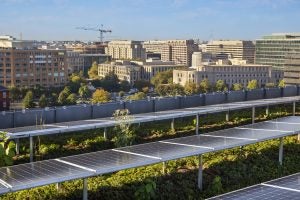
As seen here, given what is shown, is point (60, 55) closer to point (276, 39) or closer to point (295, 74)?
point (295, 74)

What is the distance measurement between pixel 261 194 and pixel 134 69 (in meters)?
124

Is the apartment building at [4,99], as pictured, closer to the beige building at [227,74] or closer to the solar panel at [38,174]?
the solar panel at [38,174]

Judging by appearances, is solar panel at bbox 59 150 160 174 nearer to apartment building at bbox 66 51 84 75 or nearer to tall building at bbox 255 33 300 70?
tall building at bbox 255 33 300 70

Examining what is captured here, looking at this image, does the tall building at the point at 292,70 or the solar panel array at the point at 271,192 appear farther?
the tall building at the point at 292,70

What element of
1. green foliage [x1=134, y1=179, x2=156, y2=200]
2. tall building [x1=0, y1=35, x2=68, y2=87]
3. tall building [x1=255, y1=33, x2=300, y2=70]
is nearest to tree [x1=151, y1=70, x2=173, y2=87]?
tall building [x1=0, y1=35, x2=68, y2=87]

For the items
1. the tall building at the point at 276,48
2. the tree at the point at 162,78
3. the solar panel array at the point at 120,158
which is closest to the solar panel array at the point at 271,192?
the solar panel array at the point at 120,158

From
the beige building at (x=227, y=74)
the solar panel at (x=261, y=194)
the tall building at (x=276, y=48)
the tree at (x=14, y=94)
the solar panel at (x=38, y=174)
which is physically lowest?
the tree at (x=14, y=94)

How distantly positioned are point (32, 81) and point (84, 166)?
307 feet

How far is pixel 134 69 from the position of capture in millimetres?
138250

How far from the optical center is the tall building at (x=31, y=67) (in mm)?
103150

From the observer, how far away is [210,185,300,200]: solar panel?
14.9 metres

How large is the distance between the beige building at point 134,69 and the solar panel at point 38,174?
11725 cm

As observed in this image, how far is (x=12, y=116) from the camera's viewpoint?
2298 centimetres

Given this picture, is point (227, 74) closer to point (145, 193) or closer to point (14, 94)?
point (14, 94)
